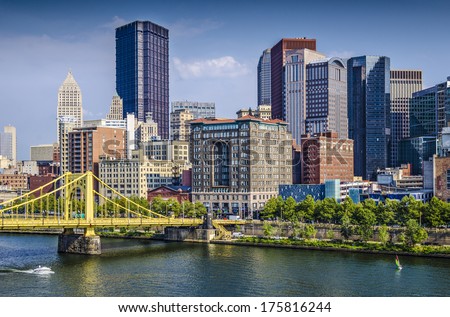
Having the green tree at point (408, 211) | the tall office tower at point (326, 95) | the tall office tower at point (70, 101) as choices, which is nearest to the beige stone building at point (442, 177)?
the green tree at point (408, 211)

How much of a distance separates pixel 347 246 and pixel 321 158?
32319 millimetres

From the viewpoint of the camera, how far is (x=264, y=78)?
144125 millimetres

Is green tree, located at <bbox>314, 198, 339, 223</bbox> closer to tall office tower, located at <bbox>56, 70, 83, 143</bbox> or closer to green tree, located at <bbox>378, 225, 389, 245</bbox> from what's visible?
green tree, located at <bbox>378, 225, 389, 245</bbox>

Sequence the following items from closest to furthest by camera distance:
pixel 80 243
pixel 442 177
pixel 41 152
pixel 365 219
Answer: pixel 80 243
pixel 365 219
pixel 442 177
pixel 41 152

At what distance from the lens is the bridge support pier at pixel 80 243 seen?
116 ft

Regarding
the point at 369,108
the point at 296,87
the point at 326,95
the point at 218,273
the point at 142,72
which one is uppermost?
the point at 142,72

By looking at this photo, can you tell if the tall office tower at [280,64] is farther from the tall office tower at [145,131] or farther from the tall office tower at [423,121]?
the tall office tower at [145,131]

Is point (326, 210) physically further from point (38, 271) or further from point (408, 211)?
point (38, 271)

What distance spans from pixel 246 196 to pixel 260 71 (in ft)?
300

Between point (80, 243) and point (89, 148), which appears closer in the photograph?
point (80, 243)

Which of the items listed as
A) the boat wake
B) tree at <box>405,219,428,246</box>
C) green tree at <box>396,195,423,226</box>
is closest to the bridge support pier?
the boat wake

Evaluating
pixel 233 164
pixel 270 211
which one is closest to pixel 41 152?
pixel 233 164

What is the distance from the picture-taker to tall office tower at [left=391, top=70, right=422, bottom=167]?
353 feet
